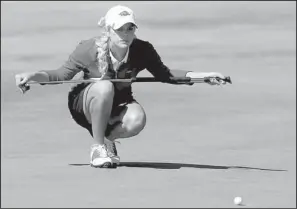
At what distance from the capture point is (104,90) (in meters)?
12.0

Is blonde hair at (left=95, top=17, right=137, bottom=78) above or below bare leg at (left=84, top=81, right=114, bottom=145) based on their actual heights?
above

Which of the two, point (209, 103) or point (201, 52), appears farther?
point (201, 52)

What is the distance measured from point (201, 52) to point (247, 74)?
1370 millimetres

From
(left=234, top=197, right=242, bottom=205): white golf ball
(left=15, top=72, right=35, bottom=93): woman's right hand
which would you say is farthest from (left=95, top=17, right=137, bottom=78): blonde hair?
(left=234, top=197, right=242, bottom=205): white golf ball

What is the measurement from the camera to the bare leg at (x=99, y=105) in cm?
1206

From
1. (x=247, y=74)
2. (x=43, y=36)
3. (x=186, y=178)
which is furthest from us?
(x=43, y=36)

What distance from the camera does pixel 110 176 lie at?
11.7 m

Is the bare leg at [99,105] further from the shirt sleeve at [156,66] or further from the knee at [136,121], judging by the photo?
Result: the shirt sleeve at [156,66]

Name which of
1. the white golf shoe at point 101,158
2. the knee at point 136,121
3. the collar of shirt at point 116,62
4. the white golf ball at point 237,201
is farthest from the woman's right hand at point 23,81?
the white golf ball at point 237,201

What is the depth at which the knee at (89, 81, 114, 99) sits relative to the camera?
1204 cm

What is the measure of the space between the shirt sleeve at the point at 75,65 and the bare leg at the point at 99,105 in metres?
0.16

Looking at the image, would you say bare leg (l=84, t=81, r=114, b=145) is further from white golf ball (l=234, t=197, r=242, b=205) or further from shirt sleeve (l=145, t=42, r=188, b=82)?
white golf ball (l=234, t=197, r=242, b=205)

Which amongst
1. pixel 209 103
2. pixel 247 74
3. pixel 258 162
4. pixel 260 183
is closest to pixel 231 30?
pixel 247 74

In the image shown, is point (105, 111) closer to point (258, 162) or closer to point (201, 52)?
point (258, 162)
